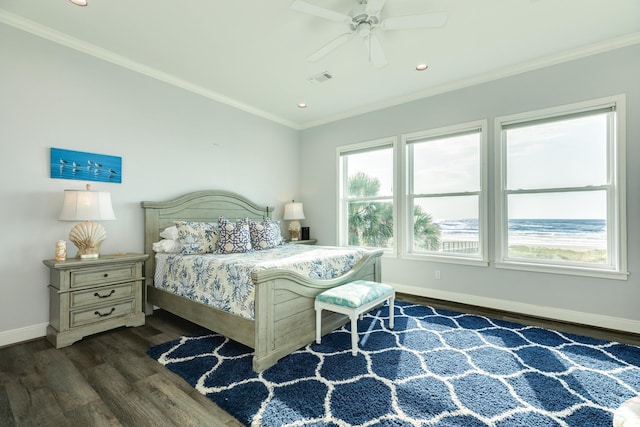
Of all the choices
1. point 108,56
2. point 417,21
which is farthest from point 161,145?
point 417,21

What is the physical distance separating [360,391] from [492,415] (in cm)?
75

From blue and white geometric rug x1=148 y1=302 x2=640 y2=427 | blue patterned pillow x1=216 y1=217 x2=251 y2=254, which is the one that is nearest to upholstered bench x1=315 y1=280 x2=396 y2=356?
blue and white geometric rug x1=148 y1=302 x2=640 y2=427

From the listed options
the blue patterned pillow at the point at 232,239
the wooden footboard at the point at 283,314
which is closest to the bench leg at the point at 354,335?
the wooden footboard at the point at 283,314

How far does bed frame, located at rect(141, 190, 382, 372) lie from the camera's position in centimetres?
211

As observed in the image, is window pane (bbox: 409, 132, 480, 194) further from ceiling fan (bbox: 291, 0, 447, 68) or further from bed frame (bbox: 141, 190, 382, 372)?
ceiling fan (bbox: 291, 0, 447, 68)

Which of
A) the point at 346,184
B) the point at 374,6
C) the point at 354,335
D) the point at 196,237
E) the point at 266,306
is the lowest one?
the point at 354,335

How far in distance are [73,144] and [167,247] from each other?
1.32 m

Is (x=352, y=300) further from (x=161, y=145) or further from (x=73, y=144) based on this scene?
(x=73, y=144)

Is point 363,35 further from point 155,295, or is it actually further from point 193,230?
point 155,295

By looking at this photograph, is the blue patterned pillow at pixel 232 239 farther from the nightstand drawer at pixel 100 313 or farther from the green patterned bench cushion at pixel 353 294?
the green patterned bench cushion at pixel 353 294

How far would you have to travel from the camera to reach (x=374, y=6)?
2129 mm

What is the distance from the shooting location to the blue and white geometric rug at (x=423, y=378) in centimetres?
164

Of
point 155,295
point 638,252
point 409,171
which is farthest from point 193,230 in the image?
point 638,252

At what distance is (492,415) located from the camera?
1.63 metres
